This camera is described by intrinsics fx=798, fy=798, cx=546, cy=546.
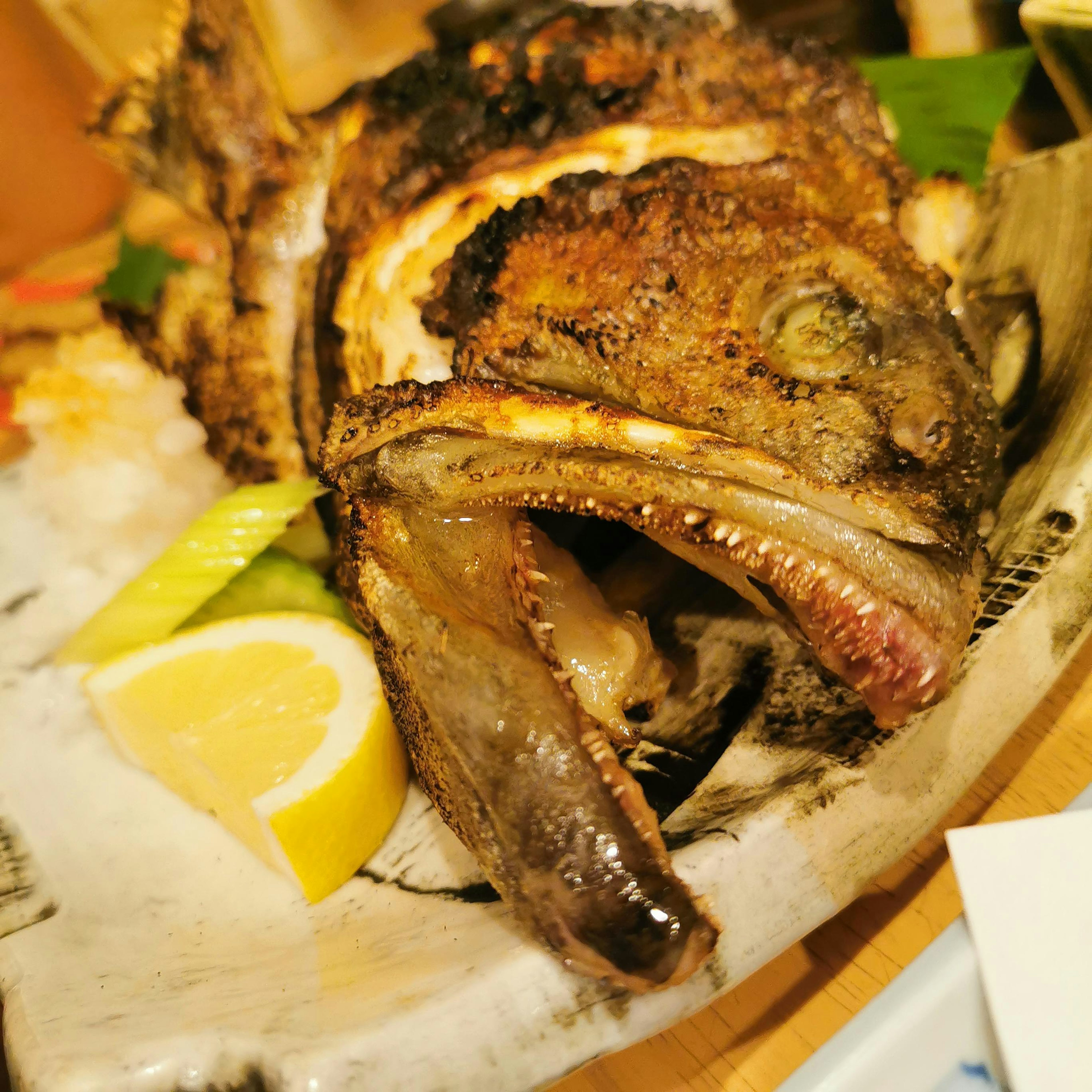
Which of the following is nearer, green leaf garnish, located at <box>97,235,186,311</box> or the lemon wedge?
the lemon wedge

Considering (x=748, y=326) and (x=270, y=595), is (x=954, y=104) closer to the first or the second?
(x=748, y=326)

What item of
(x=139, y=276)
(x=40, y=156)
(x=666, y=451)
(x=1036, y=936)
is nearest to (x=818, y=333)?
(x=666, y=451)

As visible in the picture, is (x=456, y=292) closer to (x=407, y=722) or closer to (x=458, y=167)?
(x=458, y=167)

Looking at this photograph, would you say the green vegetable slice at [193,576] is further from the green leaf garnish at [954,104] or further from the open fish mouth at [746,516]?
the green leaf garnish at [954,104]

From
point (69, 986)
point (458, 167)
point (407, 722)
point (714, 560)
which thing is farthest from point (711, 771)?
point (458, 167)

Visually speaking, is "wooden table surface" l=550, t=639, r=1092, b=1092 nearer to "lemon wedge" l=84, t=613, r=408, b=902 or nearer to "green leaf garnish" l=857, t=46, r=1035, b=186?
"lemon wedge" l=84, t=613, r=408, b=902

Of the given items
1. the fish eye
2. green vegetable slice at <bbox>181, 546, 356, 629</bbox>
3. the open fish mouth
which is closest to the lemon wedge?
green vegetable slice at <bbox>181, 546, 356, 629</bbox>

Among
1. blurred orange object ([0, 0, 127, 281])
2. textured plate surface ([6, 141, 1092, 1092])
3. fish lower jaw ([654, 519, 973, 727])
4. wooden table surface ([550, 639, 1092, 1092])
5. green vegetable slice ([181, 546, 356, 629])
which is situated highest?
blurred orange object ([0, 0, 127, 281])
